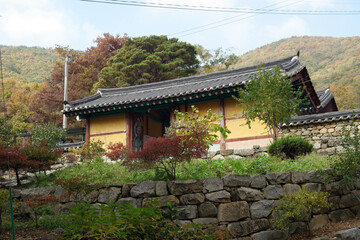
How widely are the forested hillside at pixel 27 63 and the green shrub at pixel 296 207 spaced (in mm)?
35383

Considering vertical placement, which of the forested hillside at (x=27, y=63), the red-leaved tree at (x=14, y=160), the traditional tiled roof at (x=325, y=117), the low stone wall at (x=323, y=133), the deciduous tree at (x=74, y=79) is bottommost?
the red-leaved tree at (x=14, y=160)

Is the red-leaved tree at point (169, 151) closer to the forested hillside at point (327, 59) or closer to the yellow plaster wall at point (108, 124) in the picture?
the yellow plaster wall at point (108, 124)

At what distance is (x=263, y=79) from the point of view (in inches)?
464

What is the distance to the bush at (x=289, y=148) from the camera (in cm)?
1051

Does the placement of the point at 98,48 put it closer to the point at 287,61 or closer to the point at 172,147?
the point at 287,61

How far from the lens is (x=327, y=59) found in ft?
166

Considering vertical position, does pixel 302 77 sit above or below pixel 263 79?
above

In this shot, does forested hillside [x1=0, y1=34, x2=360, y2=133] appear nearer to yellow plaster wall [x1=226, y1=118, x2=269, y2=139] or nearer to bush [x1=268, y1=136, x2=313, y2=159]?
yellow plaster wall [x1=226, y1=118, x2=269, y2=139]

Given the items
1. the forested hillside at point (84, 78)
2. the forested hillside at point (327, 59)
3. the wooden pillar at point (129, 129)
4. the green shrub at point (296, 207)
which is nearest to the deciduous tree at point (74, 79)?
the forested hillside at point (84, 78)

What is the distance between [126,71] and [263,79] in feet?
55.3

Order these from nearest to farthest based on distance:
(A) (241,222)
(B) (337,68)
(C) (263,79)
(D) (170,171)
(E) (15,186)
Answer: (A) (241,222)
(D) (170,171)
(E) (15,186)
(C) (263,79)
(B) (337,68)

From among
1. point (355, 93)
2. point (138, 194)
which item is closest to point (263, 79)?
point (138, 194)

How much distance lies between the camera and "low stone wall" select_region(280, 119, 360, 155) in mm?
12164

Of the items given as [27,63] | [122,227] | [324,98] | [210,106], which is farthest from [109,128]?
[27,63]
